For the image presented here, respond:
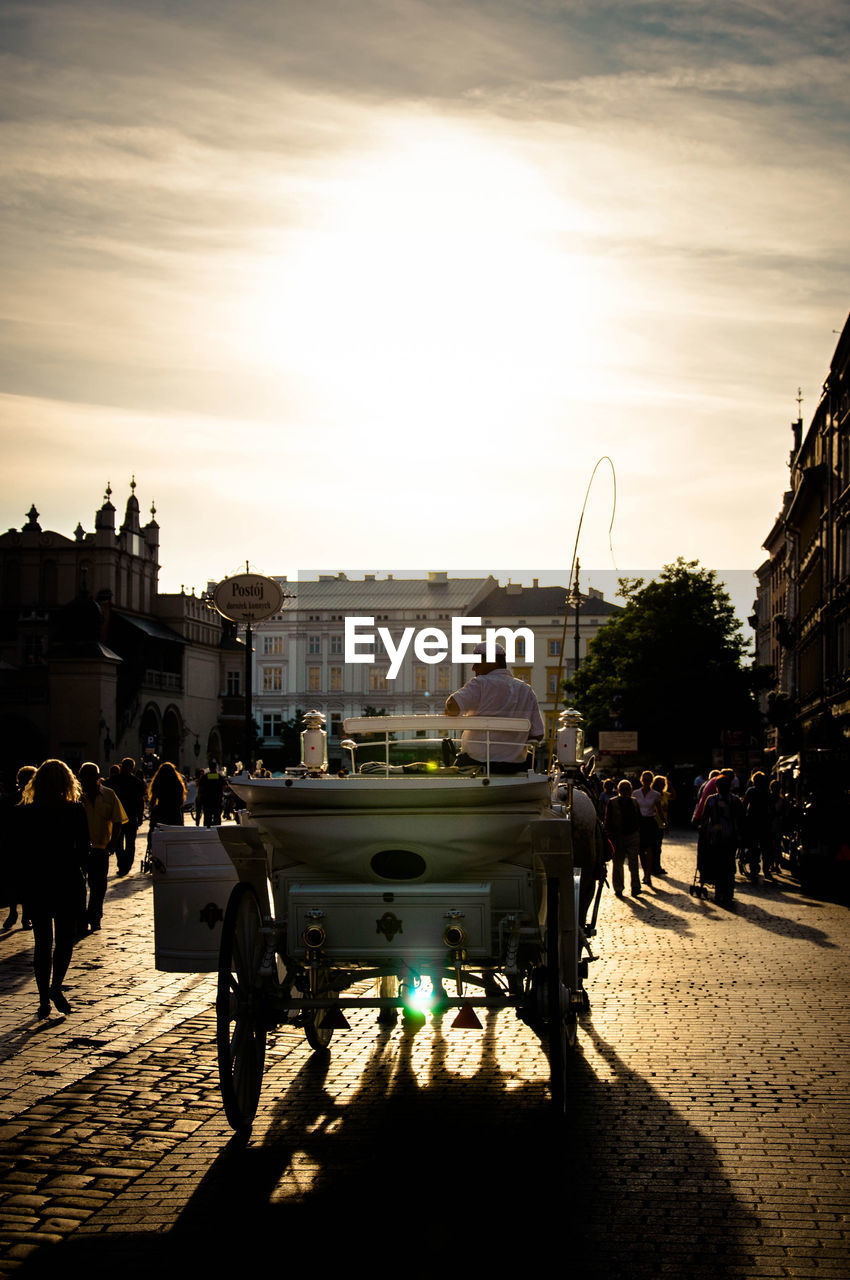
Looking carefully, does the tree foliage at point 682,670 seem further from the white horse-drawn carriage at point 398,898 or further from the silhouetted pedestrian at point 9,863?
the white horse-drawn carriage at point 398,898

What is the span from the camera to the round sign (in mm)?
18344

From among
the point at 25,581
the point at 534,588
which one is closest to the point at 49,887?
the point at 25,581

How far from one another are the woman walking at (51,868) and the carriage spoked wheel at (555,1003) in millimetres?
4499

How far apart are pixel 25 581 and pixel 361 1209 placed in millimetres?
76733

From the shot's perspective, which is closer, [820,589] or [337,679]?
[820,589]

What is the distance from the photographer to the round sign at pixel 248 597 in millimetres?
18344

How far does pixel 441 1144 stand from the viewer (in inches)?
267

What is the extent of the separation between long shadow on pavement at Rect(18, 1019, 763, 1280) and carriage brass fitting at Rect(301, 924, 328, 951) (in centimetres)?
91

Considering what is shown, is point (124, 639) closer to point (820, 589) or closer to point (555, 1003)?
point (820, 589)

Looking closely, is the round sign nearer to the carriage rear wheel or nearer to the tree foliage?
the carriage rear wheel

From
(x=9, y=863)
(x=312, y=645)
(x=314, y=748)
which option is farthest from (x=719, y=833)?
(x=312, y=645)

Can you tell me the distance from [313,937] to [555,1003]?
1224mm

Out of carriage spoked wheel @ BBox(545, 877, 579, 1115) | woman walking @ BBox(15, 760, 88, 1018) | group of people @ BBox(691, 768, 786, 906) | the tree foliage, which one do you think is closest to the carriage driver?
carriage spoked wheel @ BBox(545, 877, 579, 1115)

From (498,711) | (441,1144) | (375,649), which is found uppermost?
(375,649)
